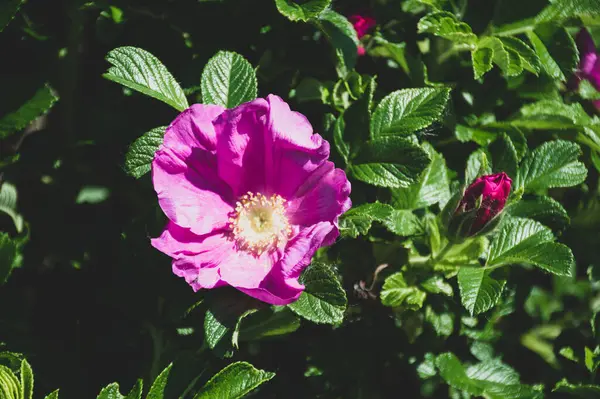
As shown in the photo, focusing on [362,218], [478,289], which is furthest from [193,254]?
[478,289]

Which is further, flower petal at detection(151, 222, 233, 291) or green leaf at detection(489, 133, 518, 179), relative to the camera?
green leaf at detection(489, 133, 518, 179)

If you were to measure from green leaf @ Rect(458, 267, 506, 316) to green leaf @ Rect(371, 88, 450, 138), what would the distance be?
323mm

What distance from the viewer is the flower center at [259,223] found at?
5.13 ft

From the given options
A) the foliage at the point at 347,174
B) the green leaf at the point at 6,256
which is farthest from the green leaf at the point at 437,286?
the green leaf at the point at 6,256

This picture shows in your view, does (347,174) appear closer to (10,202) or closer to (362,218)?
(362,218)

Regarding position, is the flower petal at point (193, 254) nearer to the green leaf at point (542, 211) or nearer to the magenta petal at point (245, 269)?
the magenta petal at point (245, 269)

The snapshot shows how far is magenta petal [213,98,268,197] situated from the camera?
1.37 meters

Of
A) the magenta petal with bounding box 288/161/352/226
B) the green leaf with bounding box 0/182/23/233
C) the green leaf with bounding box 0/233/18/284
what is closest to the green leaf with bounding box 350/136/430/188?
the magenta petal with bounding box 288/161/352/226

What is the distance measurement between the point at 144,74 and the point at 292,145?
1.05 feet

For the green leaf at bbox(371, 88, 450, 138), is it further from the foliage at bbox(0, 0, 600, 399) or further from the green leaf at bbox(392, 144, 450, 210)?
the green leaf at bbox(392, 144, 450, 210)

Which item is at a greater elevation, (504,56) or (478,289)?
(504,56)

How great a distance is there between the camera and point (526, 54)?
1.58 meters

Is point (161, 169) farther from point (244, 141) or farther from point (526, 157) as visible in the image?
point (526, 157)

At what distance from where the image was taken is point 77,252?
1814mm
